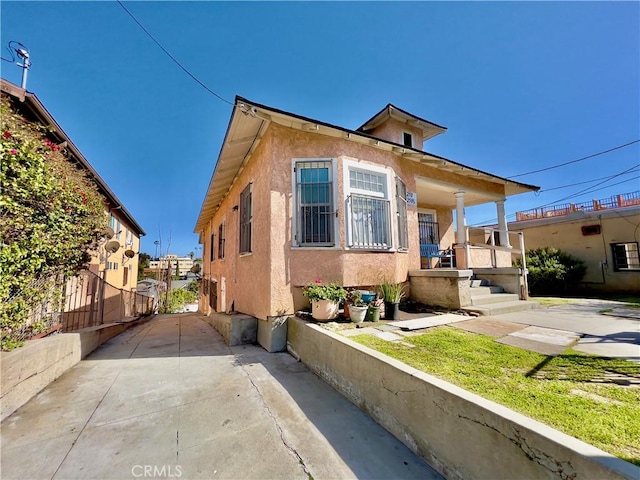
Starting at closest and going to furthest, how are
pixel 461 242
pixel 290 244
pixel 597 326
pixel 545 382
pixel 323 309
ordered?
pixel 545 382
pixel 597 326
pixel 323 309
pixel 290 244
pixel 461 242

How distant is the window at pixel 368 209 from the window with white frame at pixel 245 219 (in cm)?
286

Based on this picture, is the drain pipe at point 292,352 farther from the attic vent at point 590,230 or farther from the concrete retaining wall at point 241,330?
the attic vent at point 590,230

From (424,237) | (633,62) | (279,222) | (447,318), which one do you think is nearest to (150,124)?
(279,222)

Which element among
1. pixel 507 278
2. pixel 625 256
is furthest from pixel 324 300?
pixel 625 256

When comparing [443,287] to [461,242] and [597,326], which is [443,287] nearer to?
[461,242]

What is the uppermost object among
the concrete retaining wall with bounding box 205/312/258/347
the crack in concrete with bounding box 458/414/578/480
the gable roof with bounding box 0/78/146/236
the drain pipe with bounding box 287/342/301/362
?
the gable roof with bounding box 0/78/146/236

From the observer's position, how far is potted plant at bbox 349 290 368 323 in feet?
16.7

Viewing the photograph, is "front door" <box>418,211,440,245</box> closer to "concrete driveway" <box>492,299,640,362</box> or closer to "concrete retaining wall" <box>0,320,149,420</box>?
"concrete driveway" <box>492,299,640,362</box>

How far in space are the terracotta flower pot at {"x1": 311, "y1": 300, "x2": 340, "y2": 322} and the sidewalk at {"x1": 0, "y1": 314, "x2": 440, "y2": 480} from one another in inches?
38.5

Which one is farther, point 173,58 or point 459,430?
point 173,58

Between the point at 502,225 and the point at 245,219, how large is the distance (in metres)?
9.55

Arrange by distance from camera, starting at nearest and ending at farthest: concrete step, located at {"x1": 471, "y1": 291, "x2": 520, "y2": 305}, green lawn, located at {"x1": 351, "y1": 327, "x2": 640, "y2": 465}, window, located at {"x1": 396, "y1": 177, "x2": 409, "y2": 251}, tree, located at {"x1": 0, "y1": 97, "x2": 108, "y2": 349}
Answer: green lawn, located at {"x1": 351, "y1": 327, "x2": 640, "y2": 465} → tree, located at {"x1": 0, "y1": 97, "x2": 108, "y2": 349} → concrete step, located at {"x1": 471, "y1": 291, "x2": 520, "y2": 305} → window, located at {"x1": 396, "y1": 177, "x2": 409, "y2": 251}

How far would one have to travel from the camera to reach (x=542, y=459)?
5.08ft

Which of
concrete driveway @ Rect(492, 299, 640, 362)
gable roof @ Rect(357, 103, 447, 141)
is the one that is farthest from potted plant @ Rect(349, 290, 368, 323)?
gable roof @ Rect(357, 103, 447, 141)
